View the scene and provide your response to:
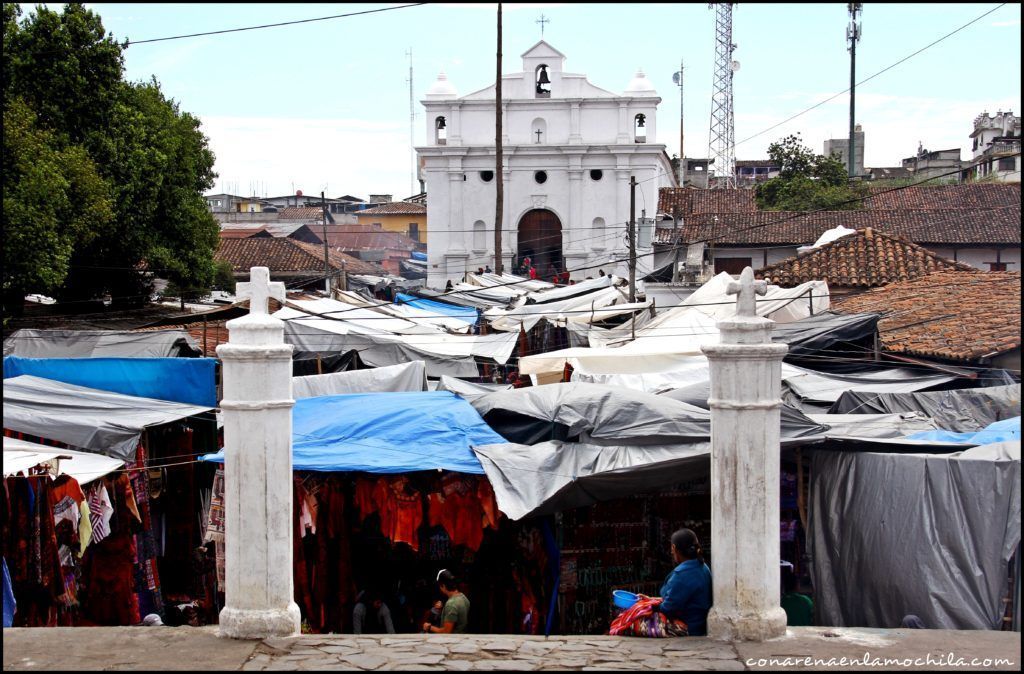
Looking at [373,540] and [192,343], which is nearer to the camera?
→ [373,540]

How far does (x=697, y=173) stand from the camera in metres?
64.2

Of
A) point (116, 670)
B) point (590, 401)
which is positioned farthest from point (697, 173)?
point (116, 670)

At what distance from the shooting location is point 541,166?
135 ft

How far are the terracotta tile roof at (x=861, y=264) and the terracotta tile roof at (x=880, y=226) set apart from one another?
17.9ft

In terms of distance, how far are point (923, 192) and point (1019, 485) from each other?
3215 cm

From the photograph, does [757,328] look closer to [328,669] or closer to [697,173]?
[328,669]

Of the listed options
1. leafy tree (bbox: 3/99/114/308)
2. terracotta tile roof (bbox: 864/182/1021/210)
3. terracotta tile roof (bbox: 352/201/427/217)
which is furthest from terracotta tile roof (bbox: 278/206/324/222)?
leafy tree (bbox: 3/99/114/308)

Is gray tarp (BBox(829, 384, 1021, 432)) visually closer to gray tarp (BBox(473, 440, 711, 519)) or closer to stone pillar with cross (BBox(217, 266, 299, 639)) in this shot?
gray tarp (BBox(473, 440, 711, 519))

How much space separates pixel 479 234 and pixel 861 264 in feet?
75.0

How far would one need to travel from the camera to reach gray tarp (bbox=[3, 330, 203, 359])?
15.4 metres

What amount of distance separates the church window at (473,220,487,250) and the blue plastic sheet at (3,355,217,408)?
29.4m

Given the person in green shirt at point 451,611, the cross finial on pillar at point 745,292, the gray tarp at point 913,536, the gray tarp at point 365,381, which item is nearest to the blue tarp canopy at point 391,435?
the person in green shirt at point 451,611

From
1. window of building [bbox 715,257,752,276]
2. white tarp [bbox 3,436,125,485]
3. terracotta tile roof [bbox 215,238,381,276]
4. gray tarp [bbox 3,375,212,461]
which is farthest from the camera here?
terracotta tile roof [bbox 215,238,381,276]

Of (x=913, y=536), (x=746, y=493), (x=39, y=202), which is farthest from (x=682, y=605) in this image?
(x=39, y=202)
